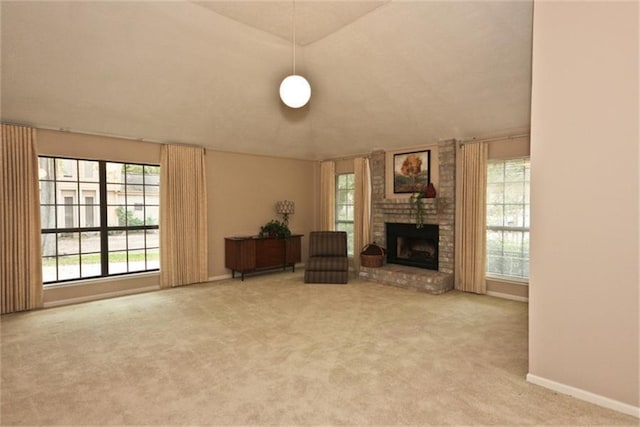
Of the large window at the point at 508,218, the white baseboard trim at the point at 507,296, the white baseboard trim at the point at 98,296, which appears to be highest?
the large window at the point at 508,218

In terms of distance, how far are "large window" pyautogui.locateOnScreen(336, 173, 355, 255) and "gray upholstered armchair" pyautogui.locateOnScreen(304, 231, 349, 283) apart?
42.0 inches

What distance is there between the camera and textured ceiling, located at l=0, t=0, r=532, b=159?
3748 millimetres

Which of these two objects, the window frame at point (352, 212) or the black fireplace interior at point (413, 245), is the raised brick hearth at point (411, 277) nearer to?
the black fireplace interior at point (413, 245)

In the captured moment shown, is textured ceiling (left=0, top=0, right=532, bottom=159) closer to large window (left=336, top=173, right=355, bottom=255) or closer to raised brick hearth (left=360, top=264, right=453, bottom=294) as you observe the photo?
large window (left=336, top=173, right=355, bottom=255)

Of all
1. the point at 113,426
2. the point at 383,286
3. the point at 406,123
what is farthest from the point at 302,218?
the point at 113,426

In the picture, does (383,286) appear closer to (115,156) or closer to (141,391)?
(141,391)

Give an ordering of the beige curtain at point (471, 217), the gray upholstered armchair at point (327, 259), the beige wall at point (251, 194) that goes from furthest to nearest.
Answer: the beige wall at point (251, 194) < the gray upholstered armchair at point (327, 259) < the beige curtain at point (471, 217)

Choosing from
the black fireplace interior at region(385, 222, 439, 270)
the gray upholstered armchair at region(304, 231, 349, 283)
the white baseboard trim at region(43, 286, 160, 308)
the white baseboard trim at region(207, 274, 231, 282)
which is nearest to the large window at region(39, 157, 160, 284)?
the white baseboard trim at region(43, 286, 160, 308)

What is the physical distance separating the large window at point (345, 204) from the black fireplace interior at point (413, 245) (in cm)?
110

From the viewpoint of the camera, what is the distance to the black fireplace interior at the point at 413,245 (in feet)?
20.9

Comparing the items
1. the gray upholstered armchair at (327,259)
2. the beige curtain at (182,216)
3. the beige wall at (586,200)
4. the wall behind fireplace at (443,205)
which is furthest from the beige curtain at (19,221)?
the beige wall at (586,200)

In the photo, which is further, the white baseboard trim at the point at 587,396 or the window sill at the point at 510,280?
the window sill at the point at 510,280

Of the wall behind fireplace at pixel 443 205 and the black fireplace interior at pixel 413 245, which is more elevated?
the wall behind fireplace at pixel 443 205

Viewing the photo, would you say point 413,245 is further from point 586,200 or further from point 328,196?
point 586,200
